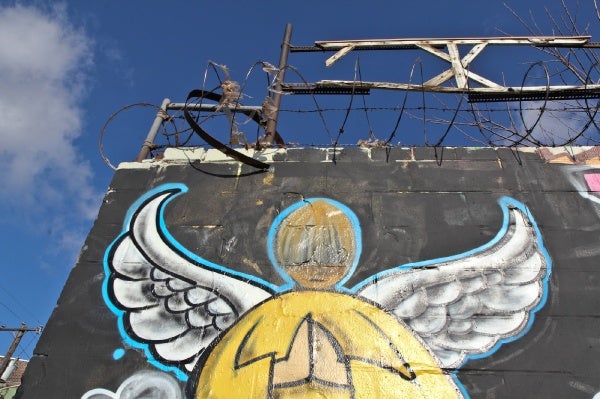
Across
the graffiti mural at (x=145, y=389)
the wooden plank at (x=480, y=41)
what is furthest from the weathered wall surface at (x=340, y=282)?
the wooden plank at (x=480, y=41)

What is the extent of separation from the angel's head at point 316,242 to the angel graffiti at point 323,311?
0.01 m

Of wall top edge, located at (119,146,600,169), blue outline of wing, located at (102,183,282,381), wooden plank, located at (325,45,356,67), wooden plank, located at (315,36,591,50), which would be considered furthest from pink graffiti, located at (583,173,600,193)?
wooden plank, located at (325,45,356,67)

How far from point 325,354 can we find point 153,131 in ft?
14.6

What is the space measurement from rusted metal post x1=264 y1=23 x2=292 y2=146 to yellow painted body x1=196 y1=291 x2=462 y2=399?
97.7 inches

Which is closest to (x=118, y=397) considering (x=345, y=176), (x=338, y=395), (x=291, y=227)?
(x=338, y=395)

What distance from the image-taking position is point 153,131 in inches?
292

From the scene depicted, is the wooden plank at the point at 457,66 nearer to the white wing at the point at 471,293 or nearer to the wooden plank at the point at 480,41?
the wooden plank at the point at 480,41

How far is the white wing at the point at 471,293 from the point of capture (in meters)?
4.62

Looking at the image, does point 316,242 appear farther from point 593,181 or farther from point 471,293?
point 593,181

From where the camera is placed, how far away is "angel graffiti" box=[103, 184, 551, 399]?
446cm

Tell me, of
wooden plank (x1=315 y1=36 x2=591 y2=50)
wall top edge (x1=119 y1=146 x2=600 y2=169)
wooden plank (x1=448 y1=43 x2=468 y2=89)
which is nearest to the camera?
wall top edge (x1=119 y1=146 x2=600 y2=169)

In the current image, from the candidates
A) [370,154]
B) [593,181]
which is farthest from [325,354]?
[593,181]

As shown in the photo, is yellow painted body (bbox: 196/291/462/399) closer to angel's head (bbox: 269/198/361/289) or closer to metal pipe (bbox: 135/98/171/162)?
angel's head (bbox: 269/198/361/289)

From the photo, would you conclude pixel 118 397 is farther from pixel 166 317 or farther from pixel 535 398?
pixel 535 398
